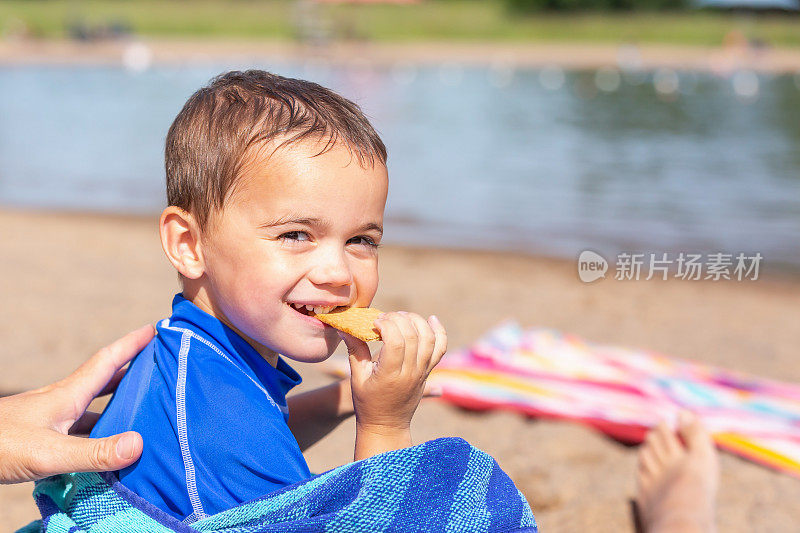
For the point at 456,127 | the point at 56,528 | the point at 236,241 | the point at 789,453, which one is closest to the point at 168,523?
the point at 56,528

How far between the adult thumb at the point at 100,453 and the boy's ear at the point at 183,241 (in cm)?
35

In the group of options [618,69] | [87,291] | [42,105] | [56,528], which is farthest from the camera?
[618,69]

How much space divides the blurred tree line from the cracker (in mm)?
40081

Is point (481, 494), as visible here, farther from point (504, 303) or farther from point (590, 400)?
point (504, 303)

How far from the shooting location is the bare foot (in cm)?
268

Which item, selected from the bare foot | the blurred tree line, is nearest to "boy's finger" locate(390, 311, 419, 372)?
the bare foot

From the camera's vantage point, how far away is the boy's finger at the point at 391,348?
1.38m

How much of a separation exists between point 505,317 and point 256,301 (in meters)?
3.73

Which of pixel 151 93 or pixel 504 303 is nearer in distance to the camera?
pixel 504 303

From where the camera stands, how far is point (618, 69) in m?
26.9

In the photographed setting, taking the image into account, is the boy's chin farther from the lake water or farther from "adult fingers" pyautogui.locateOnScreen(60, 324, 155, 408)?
the lake water

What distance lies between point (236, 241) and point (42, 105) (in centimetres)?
1606

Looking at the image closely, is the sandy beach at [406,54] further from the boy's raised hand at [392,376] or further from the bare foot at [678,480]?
the boy's raised hand at [392,376]

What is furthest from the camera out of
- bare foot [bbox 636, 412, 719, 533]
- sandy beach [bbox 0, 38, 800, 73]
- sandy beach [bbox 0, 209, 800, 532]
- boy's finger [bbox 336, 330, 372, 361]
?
sandy beach [bbox 0, 38, 800, 73]
